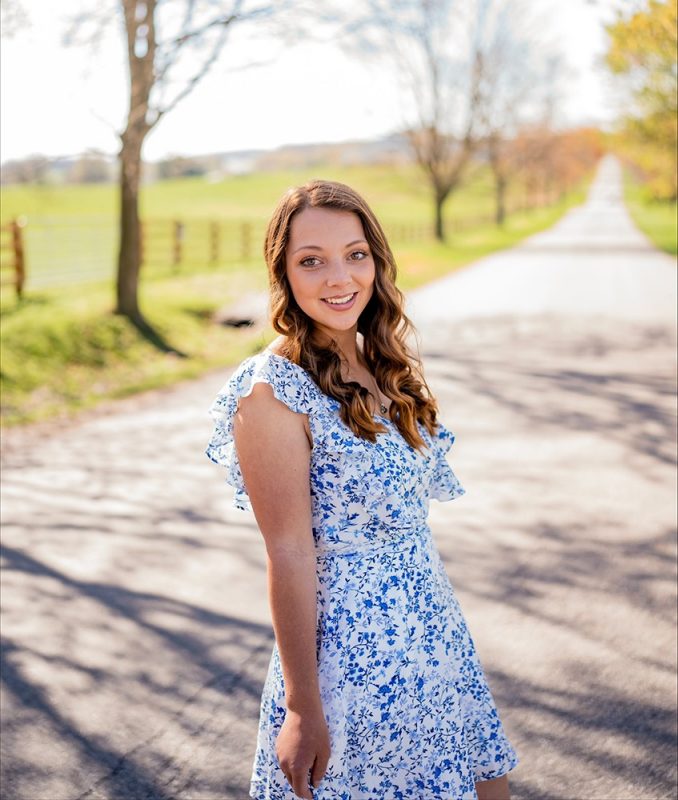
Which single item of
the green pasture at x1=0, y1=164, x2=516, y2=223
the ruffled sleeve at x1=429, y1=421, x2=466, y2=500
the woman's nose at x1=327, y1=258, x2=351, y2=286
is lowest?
the ruffled sleeve at x1=429, y1=421, x2=466, y2=500

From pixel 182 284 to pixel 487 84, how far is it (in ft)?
89.1

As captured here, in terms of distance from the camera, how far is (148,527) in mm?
5844

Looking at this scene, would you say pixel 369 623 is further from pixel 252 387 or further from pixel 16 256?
pixel 16 256

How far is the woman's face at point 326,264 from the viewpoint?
6.68ft

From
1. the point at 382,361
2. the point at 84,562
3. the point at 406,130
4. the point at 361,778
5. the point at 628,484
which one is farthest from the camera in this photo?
the point at 406,130

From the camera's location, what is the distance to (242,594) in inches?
190

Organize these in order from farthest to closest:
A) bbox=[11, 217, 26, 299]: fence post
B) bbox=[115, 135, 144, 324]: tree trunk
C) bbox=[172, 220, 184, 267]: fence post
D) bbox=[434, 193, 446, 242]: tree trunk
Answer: bbox=[434, 193, 446, 242]: tree trunk, bbox=[172, 220, 184, 267]: fence post, bbox=[11, 217, 26, 299]: fence post, bbox=[115, 135, 144, 324]: tree trunk

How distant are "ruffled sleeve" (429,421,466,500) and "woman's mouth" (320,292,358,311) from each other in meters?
0.45

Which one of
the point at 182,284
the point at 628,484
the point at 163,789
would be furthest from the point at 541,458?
the point at 182,284

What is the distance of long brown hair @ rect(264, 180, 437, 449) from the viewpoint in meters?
2.03

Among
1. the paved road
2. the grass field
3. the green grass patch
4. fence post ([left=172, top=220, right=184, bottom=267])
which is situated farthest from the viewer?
the green grass patch

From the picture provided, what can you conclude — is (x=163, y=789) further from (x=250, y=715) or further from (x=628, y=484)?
(x=628, y=484)

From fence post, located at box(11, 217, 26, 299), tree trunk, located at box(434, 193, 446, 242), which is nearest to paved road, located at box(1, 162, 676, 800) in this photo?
fence post, located at box(11, 217, 26, 299)

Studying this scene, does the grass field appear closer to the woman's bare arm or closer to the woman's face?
the woman's face
